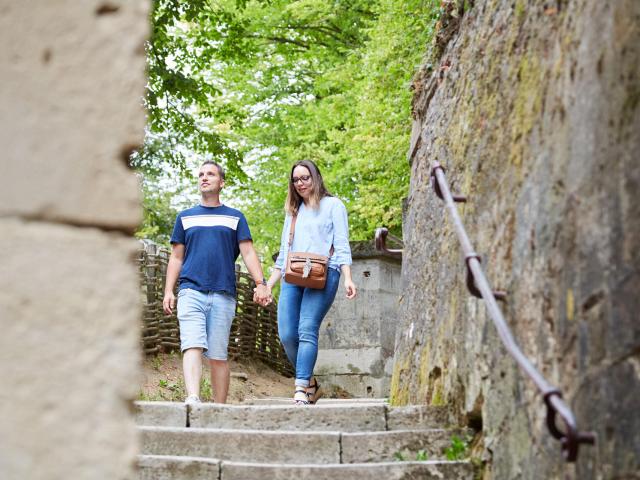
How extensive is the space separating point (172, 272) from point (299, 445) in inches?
83.2

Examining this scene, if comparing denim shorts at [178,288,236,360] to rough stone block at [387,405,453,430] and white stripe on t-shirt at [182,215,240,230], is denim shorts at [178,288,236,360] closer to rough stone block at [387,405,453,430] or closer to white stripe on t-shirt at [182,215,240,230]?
white stripe on t-shirt at [182,215,240,230]

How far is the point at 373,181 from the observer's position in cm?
1616

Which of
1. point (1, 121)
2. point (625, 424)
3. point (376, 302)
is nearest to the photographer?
point (1, 121)

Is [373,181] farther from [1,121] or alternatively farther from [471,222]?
[1,121]

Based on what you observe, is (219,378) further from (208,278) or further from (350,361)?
(350,361)

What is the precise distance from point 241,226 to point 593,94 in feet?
12.8

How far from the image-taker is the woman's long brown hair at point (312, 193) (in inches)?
283

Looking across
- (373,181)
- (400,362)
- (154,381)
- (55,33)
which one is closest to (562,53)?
(55,33)

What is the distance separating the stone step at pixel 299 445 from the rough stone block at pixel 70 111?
10.0 ft

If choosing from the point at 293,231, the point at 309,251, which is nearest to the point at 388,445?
the point at 309,251

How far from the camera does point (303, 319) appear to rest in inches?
271

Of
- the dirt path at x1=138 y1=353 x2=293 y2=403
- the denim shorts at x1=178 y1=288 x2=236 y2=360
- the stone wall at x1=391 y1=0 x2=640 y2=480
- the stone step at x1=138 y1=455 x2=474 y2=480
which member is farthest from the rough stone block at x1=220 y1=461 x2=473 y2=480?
the dirt path at x1=138 y1=353 x2=293 y2=403

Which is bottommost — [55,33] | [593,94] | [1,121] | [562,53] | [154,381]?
[154,381]

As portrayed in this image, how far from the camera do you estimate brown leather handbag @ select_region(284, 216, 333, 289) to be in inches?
270
